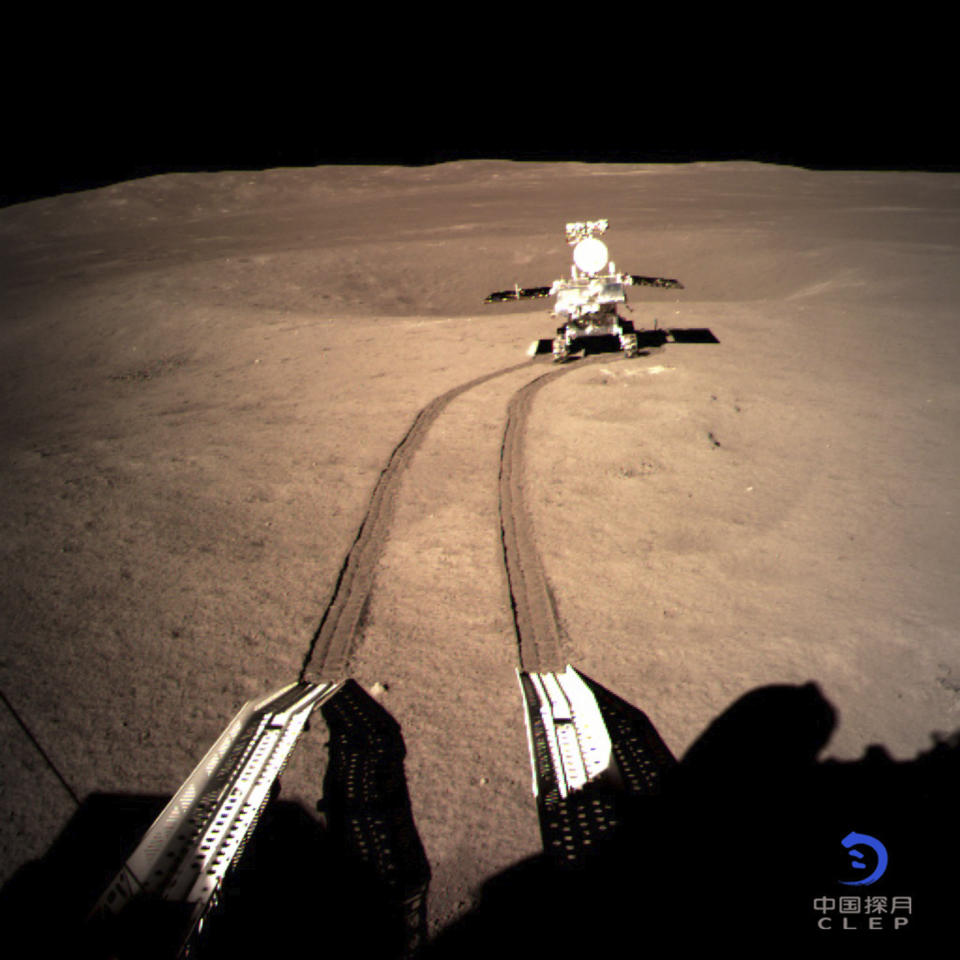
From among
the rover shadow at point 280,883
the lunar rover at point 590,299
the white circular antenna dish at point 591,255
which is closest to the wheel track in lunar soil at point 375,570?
the rover shadow at point 280,883

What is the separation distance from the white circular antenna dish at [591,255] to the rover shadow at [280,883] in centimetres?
819

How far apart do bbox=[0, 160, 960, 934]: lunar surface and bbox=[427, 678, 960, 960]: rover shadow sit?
0.14 metres

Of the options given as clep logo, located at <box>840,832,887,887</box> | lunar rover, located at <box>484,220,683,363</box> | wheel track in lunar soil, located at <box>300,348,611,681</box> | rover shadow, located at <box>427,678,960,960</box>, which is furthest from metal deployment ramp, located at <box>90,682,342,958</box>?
lunar rover, located at <box>484,220,683,363</box>

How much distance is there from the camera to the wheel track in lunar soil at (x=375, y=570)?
11.5ft

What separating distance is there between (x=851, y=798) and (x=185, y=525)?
16.3 feet

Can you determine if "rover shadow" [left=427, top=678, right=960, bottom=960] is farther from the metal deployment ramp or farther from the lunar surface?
the metal deployment ramp

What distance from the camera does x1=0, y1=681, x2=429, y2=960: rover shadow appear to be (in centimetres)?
223

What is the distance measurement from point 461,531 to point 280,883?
2634 mm

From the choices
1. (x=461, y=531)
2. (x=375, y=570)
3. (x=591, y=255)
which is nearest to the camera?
(x=375, y=570)

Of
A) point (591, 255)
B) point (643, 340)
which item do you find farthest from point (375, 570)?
point (591, 255)

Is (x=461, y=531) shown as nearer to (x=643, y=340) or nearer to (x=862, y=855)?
(x=862, y=855)

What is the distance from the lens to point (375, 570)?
13.8 feet

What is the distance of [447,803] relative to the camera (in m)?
2.75

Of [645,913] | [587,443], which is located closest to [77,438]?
[587,443]
